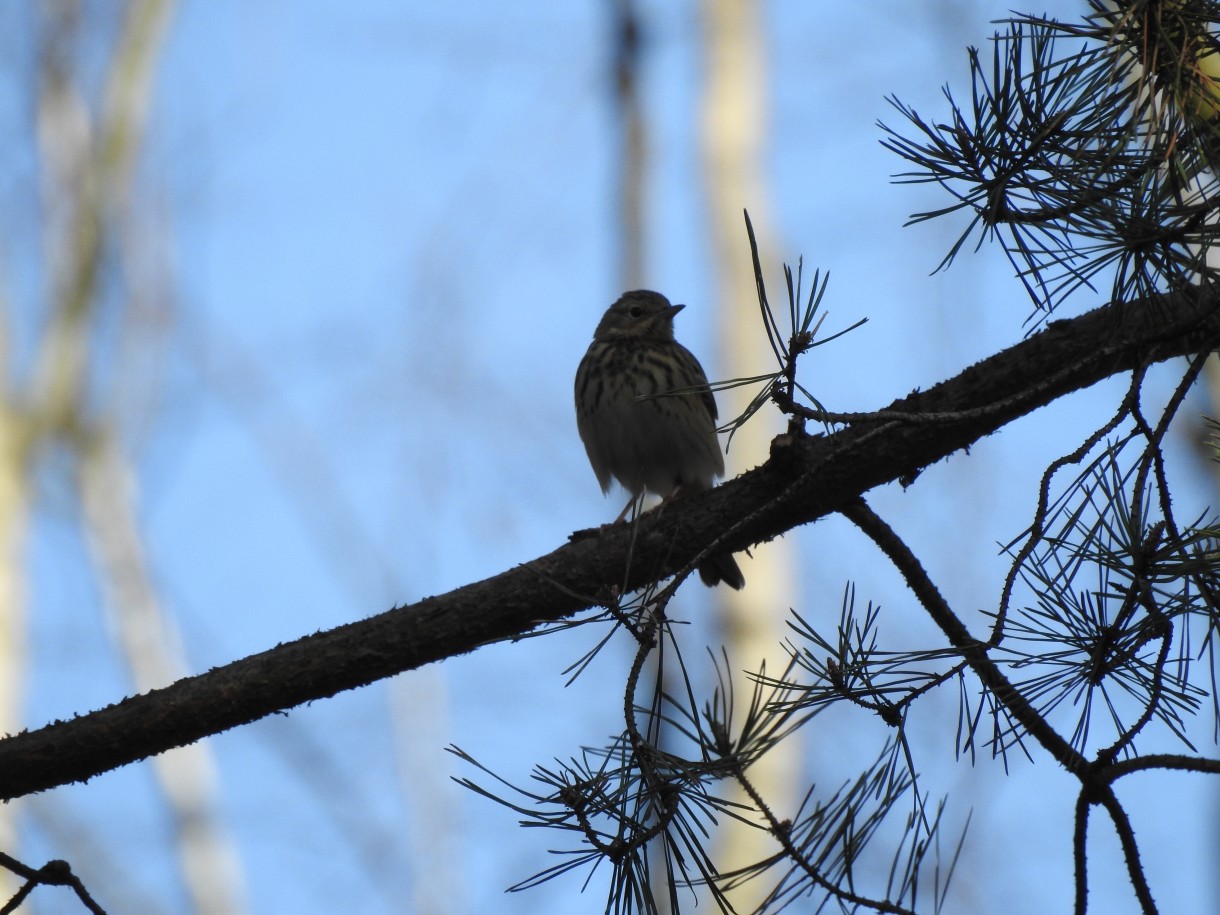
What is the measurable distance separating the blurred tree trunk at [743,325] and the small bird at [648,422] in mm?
3025

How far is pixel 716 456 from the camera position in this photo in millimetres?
6242

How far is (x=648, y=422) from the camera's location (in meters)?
5.99

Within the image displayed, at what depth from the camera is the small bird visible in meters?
6.01

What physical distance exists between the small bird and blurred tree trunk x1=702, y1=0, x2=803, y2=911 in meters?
3.02

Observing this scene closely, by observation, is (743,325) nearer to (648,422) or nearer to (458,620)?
(648,422)

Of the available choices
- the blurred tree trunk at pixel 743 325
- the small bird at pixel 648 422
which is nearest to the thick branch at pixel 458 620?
the small bird at pixel 648 422

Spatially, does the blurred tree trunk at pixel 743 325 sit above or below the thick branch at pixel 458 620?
above

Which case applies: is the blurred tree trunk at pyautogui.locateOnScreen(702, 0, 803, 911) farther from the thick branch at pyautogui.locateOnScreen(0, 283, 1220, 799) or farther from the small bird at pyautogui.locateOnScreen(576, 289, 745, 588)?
the thick branch at pyautogui.locateOnScreen(0, 283, 1220, 799)

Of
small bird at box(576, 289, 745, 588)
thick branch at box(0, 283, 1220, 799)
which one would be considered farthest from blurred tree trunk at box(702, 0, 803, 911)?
thick branch at box(0, 283, 1220, 799)

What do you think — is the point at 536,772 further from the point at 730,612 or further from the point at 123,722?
the point at 730,612

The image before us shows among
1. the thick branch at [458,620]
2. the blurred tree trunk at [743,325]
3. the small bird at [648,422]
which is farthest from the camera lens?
the blurred tree trunk at [743,325]

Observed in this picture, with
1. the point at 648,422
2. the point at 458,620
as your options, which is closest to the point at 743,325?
the point at 648,422

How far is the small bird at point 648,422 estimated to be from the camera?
19.7ft

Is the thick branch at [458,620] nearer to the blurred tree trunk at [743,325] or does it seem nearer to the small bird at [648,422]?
the small bird at [648,422]
